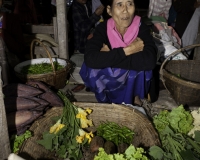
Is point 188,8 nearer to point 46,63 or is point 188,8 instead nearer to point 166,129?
point 46,63

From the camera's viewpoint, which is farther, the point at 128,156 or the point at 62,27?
the point at 62,27

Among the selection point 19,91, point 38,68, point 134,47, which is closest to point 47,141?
point 19,91

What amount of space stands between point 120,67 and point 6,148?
1.62 meters

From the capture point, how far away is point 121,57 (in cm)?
262

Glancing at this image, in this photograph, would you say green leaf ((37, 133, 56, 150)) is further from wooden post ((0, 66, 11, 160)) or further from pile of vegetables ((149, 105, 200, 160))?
pile of vegetables ((149, 105, 200, 160))

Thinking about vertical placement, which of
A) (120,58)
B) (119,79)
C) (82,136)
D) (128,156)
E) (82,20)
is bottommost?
(82,136)

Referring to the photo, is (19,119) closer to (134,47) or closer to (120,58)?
(120,58)

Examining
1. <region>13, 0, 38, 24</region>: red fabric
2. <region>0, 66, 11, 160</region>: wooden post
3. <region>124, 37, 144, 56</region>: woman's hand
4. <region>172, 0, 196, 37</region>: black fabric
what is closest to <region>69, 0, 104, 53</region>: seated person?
<region>13, 0, 38, 24</region>: red fabric

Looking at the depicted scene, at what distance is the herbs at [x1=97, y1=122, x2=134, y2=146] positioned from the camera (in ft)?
6.91

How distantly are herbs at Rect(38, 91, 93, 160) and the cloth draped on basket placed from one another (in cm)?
75

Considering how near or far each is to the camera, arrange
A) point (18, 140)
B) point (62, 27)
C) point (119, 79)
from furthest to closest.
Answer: point (62, 27) < point (119, 79) < point (18, 140)

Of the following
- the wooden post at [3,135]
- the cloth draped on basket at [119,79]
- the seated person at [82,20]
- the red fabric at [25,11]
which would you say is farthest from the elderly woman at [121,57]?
the red fabric at [25,11]

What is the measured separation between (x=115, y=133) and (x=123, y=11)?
4.83ft

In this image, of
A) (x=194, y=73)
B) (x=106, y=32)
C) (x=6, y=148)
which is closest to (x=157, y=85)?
(x=194, y=73)
